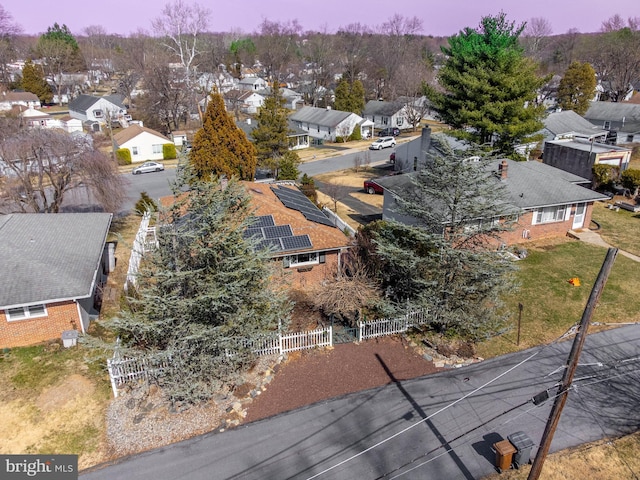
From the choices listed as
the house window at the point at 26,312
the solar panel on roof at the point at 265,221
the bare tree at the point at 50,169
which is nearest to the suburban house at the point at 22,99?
the bare tree at the point at 50,169

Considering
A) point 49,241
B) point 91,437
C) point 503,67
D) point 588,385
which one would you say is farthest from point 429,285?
point 503,67

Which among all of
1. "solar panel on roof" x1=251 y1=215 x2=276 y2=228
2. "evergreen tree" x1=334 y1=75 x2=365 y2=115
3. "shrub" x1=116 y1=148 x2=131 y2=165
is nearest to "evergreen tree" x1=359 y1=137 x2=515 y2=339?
"solar panel on roof" x1=251 y1=215 x2=276 y2=228

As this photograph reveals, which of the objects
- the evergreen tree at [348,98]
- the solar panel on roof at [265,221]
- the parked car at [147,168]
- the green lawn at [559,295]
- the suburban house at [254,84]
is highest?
the suburban house at [254,84]

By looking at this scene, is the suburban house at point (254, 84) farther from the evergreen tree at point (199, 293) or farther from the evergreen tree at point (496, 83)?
the evergreen tree at point (199, 293)

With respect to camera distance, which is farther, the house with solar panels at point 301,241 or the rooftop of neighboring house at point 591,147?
the rooftop of neighboring house at point 591,147

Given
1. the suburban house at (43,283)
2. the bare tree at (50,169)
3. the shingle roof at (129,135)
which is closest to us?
the suburban house at (43,283)

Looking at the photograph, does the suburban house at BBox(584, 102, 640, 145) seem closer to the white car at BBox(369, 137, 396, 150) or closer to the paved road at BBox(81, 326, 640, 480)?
the white car at BBox(369, 137, 396, 150)
